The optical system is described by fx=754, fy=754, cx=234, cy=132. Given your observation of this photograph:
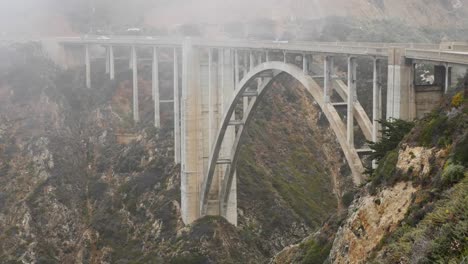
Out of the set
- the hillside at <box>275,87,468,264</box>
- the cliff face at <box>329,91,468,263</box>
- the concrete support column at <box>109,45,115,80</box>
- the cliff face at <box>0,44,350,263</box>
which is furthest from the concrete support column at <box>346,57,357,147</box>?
the concrete support column at <box>109,45,115,80</box>

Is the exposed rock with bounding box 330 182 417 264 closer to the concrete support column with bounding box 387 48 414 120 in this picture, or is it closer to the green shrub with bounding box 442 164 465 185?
the green shrub with bounding box 442 164 465 185

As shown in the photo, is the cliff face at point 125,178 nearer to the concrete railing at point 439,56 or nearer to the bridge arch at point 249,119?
the bridge arch at point 249,119

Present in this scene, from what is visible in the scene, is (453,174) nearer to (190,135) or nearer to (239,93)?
(239,93)

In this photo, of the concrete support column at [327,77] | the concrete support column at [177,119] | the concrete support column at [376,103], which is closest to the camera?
the concrete support column at [376,103]

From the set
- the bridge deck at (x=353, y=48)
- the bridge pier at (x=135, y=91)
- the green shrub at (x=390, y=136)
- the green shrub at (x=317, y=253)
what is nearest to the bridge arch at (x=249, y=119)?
the bridge deck at (x=353, y=48)

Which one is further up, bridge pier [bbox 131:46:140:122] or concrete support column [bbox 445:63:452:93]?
concrete support column [bbox 445:63:452:93]

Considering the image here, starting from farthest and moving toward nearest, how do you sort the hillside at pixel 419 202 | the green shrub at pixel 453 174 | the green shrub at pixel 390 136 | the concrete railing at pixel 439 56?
the green shrub at pixel 390 136 < the concrete railing at pixel 439 56 < the green shrub at pixel 453 174 < the hillside at pixel 419 202
